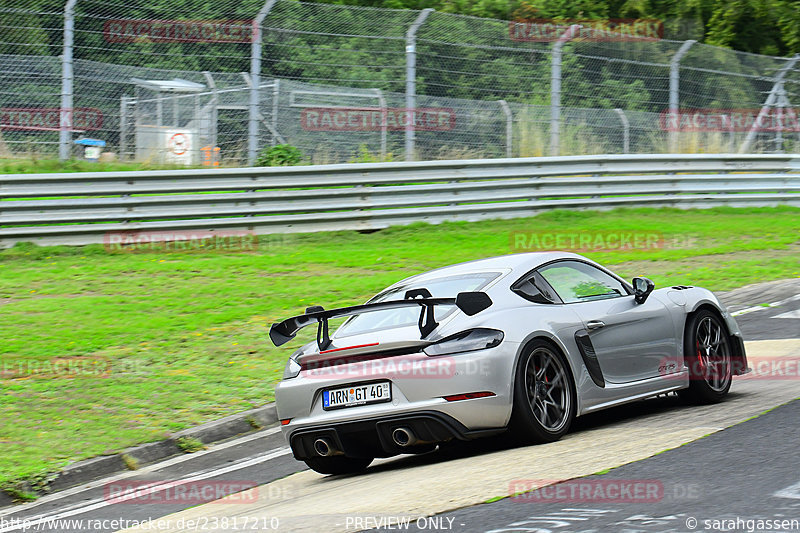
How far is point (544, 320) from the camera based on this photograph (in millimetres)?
6762

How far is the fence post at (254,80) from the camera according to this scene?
1619cm

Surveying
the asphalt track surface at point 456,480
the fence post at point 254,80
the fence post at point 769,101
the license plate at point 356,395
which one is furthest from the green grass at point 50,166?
the fence post at point 769,101

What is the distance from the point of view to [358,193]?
1700cm

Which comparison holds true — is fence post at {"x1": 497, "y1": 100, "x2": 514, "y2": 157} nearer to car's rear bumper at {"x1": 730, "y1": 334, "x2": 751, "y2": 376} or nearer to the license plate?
car's rear bumper at {"x1": 730, "y1": 334, "x2": 751, "y2": 376}

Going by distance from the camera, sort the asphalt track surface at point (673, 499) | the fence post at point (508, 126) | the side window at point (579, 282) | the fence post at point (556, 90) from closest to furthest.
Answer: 1. the asphalt track surface at point (673, 499)
2. the side window at point (579, 282)
3. the fence post at point (556, 90)
4. the fence post at point (508, 126)

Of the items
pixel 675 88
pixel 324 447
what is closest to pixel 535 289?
pixel 324 447

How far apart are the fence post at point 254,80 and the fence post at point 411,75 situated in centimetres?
241

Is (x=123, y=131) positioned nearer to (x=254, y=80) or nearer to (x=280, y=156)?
(x=254, y=80)

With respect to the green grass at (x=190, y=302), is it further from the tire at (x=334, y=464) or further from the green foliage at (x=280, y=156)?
the tire at (x=334, y=464)

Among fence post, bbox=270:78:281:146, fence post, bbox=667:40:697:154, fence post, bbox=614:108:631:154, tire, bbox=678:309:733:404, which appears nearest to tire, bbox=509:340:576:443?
tire, bbox=678:309:733:404

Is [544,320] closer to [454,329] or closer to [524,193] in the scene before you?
[454,329]

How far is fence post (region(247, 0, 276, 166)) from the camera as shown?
637 inches

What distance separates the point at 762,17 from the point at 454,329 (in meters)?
34.6

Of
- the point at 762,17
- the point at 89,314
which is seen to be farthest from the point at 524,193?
the point at 762,17
